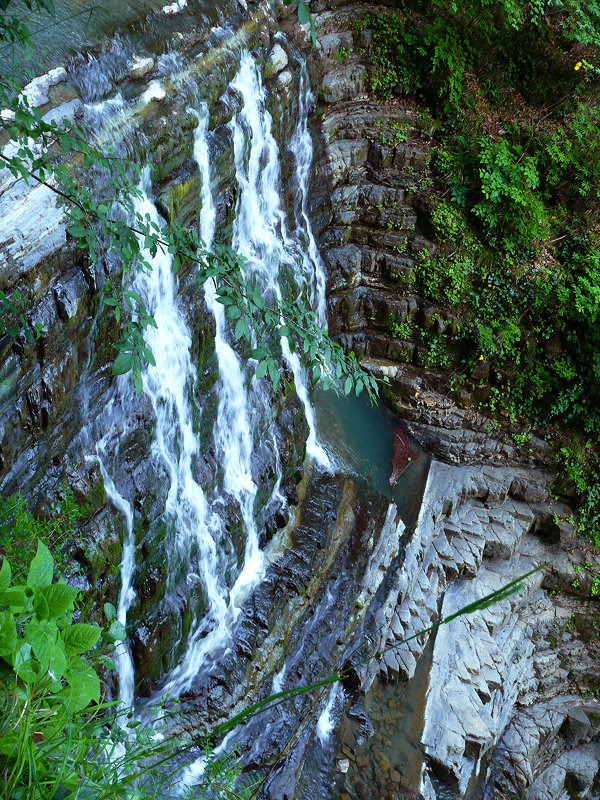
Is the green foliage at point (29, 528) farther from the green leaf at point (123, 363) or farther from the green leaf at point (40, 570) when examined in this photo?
the green leaf at point (40, 570)

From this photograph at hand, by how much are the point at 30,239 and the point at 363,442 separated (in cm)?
538

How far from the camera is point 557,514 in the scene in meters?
8.41

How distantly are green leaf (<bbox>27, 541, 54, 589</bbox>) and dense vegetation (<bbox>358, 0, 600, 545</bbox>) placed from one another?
8006mm

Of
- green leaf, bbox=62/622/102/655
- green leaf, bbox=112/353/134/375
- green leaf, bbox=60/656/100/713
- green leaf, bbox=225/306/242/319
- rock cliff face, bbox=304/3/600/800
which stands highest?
green leaf, bbox=225/306/242/319

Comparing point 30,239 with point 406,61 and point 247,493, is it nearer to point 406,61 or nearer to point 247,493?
point 247,493

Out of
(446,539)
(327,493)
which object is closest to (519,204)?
(446,539)

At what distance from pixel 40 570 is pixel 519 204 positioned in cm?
883

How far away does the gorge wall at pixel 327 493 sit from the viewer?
180 inches

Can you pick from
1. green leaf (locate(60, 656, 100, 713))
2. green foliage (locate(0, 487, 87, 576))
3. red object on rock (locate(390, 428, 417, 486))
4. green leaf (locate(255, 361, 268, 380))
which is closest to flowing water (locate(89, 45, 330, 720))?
green foliage (locate(0, 487, 87, 576))

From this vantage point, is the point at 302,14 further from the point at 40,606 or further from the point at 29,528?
the point at 29,528

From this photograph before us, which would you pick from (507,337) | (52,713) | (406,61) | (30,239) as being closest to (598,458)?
(507,337)

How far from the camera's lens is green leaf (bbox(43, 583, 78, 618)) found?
157 centimetres

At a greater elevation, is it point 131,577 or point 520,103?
point 520,103

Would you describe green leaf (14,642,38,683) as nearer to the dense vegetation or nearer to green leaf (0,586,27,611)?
green leaf (0,586,27,611)
